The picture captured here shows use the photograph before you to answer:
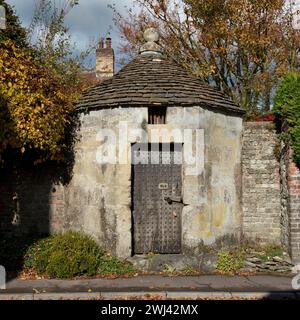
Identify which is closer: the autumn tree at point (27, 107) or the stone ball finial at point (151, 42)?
the autumn tree at point (27, 107)

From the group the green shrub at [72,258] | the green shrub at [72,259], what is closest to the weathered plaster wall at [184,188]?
the green shrub at [72,259]

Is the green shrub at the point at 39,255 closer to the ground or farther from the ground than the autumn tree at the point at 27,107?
closer to the ground

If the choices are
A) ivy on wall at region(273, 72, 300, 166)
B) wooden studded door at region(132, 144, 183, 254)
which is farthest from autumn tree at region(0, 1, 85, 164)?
ivy on wall at region(273, 72, 300, 166)

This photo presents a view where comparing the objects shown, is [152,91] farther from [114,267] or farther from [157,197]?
[114,267]

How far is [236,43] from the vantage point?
639 inches

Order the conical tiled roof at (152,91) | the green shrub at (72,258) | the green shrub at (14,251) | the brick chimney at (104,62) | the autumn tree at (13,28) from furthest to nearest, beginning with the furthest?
the brick chimney at (104,62), the autumn tree at (13,28), the conical tiled roof at (152,91), the green shrub at (14,251), the green shrub at (72,258)

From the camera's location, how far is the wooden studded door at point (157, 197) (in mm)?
8930

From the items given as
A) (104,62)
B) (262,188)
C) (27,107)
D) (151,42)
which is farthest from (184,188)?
(104,62)

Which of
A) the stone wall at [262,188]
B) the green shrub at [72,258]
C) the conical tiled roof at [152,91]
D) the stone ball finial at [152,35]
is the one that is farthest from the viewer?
the stone ball finial at [152,35]

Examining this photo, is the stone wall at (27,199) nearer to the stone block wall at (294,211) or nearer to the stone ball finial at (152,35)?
the stone ball finial at (152,35)

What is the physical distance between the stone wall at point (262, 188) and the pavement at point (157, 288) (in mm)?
1554

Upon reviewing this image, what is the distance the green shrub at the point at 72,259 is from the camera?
26.6 feet

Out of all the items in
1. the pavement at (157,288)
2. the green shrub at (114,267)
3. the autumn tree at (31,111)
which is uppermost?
the autumn tree at (31,111)

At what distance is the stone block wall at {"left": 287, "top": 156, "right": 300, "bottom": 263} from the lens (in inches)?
344
